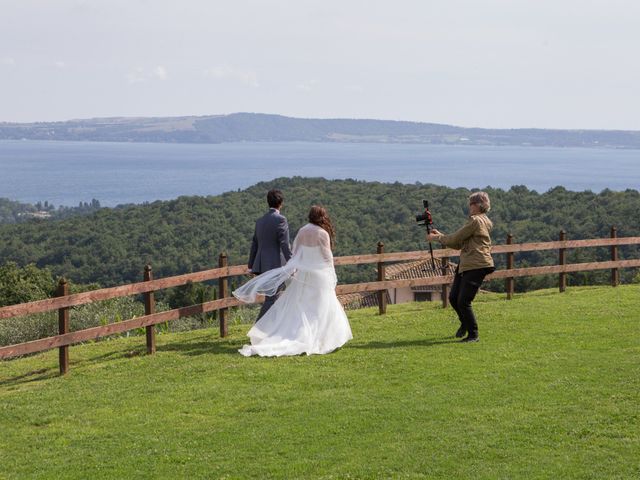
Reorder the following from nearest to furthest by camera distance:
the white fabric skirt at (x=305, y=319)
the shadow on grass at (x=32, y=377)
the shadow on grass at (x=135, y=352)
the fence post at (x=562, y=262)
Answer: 1. the shadow on grass at (x=32, y=377)
2. the shadow on grass at (x=135, y=352)
3. the white fabric skirt at (x=305, y=319)
4. the fence post at (x=562, y=262)

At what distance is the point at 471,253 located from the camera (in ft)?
38.2

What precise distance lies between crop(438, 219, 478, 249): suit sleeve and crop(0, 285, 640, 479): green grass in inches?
52.4

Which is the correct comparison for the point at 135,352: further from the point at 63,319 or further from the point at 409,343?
the point at 409,343

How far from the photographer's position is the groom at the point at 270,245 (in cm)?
1195

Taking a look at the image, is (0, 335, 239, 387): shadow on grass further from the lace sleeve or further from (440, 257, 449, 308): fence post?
(440, 257, 449, 308): fence post

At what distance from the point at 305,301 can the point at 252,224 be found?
65.7 metres

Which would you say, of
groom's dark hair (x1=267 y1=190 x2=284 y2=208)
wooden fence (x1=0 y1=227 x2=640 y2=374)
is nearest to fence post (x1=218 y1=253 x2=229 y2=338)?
wooden fence (x1=0 y1=227 x2=640 y2=374)

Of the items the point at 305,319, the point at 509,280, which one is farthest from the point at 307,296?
the point at 509,280

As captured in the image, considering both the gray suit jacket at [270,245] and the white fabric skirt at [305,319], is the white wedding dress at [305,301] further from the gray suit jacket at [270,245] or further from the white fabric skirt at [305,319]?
the gray suit jacket at [270,245]

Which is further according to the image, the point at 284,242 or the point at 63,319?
the point at 284,242

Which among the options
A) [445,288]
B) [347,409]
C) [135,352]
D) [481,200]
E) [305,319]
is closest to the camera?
[347,409]

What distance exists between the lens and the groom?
1195 cm

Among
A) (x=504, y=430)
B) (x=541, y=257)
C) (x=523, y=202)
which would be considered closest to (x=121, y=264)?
→ (x=523, y=202)

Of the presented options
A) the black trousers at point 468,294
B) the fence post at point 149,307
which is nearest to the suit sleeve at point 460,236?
the black trousers at point 468,294
